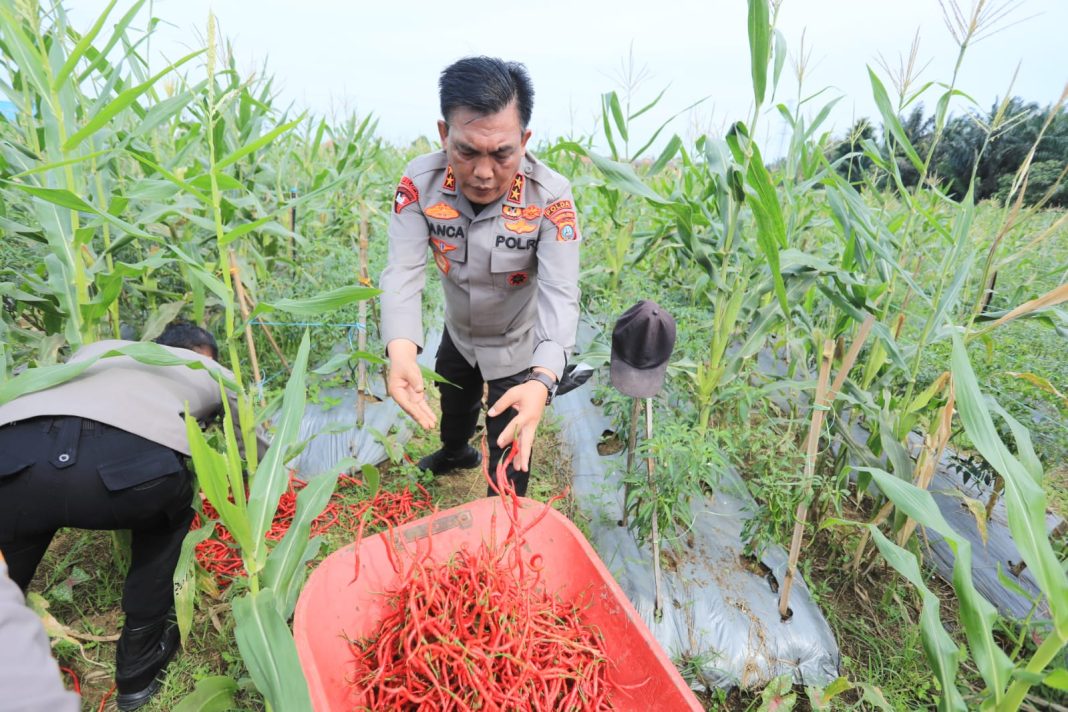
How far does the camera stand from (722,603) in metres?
1.88

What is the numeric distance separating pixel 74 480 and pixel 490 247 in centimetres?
143

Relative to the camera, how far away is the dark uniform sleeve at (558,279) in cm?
181

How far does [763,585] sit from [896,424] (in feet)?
2.57

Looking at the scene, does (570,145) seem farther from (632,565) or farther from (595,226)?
(595,226)

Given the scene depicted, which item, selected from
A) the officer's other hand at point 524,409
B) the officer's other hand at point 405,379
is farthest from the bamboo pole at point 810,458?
the officer's other hand at point 405,379

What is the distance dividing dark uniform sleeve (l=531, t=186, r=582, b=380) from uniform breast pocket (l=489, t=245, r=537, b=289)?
7cm

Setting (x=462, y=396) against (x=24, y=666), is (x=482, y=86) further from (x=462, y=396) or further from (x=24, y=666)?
(x=24, y=666)

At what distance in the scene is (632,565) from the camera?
2033mm

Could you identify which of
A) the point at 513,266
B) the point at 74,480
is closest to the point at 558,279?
the point at 513,266

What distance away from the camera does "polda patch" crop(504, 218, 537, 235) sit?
191cm

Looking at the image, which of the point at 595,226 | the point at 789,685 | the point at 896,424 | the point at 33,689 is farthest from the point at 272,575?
the point at 595,226

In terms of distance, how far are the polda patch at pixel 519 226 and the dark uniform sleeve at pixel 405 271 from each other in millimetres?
333

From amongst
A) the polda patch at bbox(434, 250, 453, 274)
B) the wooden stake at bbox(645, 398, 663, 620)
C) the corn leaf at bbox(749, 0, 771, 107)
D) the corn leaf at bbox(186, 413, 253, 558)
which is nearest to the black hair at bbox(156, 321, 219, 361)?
the polda patch at bbox(434, 250, 453, 274)

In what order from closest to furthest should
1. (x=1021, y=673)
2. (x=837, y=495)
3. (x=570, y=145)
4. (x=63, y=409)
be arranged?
(x=1021, y=673)
(x=63, y=409)
(x=837, y=495)
(x=570, y=145)
